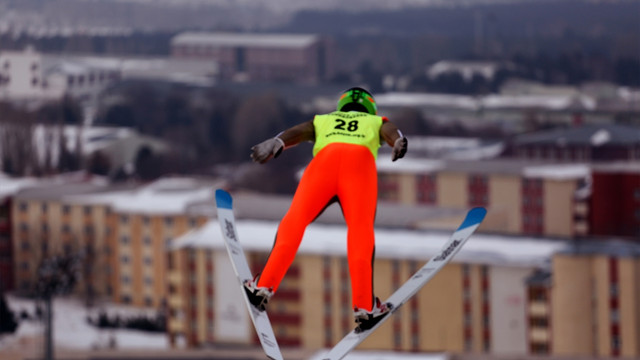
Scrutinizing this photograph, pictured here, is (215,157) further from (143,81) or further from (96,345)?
(96,345)

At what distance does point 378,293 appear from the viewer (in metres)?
15.5

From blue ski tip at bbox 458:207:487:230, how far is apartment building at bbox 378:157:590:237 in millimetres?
21244

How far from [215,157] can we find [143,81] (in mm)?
8117

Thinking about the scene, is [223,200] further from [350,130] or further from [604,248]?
[604,248]

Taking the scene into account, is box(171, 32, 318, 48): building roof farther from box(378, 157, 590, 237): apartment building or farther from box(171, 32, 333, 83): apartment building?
box(378, 157, 590, 237): apartment building

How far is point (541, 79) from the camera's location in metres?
44.3

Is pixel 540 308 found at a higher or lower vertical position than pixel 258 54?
lower

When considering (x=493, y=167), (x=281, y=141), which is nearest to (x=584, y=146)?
(x=493, y=167)

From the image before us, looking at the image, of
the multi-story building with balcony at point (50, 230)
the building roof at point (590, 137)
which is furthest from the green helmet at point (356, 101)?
the building roof at point (590, 137)

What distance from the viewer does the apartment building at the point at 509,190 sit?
24.5 m

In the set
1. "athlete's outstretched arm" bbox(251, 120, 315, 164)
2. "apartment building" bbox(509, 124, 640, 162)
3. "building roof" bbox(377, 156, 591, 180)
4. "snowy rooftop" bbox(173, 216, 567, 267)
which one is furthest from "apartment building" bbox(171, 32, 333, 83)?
"athlete's outstretched arm" bbox(251, 120, 315, 164)

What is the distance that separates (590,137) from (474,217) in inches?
1186

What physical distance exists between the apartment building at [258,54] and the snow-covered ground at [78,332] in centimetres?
2314

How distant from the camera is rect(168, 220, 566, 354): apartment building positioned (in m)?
16.1
